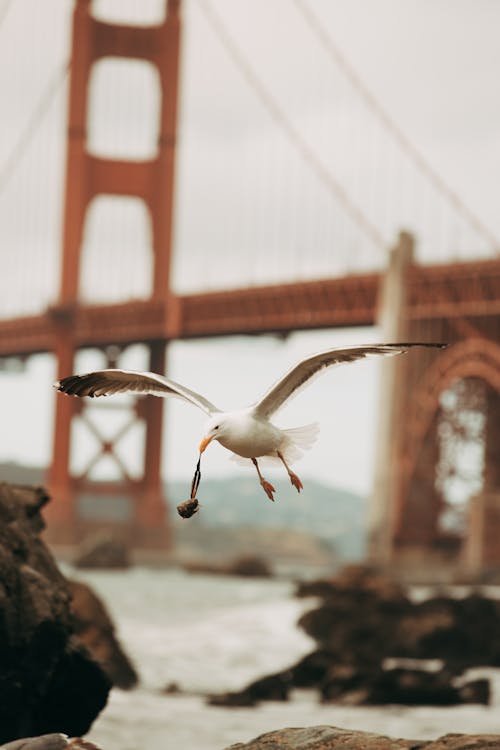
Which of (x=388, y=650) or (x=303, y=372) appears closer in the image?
(x=303, y=372)

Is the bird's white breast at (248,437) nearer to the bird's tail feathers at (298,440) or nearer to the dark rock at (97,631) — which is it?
the bird's tail feathers at (298,440)

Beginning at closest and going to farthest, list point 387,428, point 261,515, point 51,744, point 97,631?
1. point 51,744
2. point 97,631
3. point 387,428
4. point 261,515

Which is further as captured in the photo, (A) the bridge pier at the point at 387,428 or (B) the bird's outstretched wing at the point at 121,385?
(A) the bridge pier at the point at 387,428

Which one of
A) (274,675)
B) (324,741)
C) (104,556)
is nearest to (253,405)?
(324,741)

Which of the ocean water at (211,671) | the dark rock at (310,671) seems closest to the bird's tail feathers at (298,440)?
the ocean water at (211,671)

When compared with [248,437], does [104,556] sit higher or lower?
higher

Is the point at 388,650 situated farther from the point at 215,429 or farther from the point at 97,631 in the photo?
the point at 215,429

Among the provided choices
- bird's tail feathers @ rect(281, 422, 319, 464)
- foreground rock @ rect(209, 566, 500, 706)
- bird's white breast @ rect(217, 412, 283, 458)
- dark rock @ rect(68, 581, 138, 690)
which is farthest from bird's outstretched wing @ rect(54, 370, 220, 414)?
foreground rock @ rect(209, 566, 500, 706)
